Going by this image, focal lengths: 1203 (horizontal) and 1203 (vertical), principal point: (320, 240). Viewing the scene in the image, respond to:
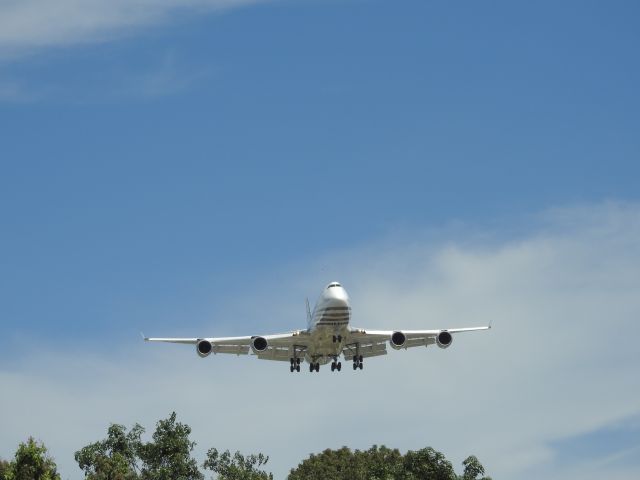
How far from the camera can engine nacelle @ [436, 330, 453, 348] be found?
83.6m

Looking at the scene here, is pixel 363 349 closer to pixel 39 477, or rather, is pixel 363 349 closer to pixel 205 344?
pixel 205 344

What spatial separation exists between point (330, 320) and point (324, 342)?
437 cm

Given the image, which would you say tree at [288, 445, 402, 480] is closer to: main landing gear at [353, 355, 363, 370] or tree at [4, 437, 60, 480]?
main landing gear at [353, 355, 363, 370]

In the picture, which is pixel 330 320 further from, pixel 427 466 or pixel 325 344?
pixel 427 466

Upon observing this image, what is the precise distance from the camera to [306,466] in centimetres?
13675

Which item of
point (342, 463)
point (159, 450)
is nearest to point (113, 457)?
point (159, 450)

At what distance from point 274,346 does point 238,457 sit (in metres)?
32.6

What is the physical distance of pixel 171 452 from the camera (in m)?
98.0

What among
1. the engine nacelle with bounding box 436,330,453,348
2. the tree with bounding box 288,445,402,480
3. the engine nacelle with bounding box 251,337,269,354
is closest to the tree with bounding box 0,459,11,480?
the engine nacelle with bounding box 251,337,269,354

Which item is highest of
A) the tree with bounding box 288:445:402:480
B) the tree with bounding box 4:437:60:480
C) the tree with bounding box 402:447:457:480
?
the tree with bounding box 288:445:402:480

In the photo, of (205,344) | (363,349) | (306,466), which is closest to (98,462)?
(205,344)

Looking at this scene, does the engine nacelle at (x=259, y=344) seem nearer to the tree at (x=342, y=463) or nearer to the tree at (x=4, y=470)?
the tree at (x=4, y=470)

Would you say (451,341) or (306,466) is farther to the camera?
(306,466)

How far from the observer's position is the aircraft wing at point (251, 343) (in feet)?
267
